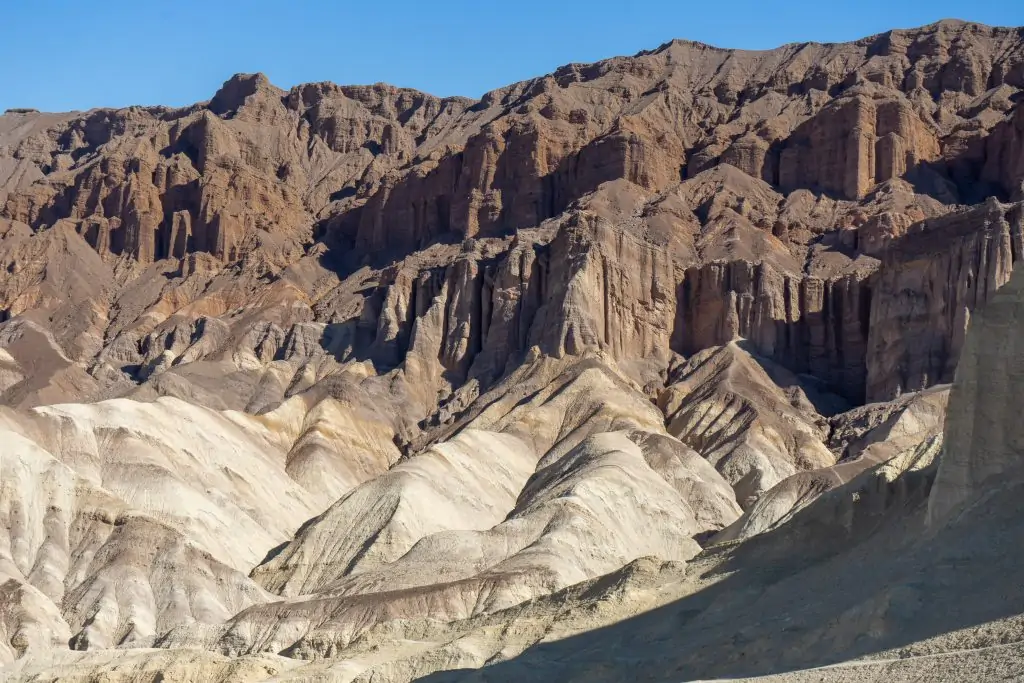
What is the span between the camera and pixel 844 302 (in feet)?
420

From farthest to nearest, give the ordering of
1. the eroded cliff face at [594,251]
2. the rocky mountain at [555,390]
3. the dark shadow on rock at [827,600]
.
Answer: the eroded cliff face at [594,251] < the rocky mountain at [555,390] < the dark shadow on rock at [827,600]

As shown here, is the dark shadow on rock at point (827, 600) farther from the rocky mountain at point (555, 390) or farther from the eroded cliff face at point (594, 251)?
the eroded cliff face at point (594, 251)

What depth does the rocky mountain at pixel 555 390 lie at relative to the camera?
164 ft

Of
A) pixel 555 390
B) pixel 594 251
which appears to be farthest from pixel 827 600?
pixel 594 251

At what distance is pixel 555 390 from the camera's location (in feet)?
398

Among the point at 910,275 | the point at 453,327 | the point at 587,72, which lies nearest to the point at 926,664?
the point at 910,275

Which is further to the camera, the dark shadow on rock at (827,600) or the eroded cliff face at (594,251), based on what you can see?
the eroded cliff face at (594,251)

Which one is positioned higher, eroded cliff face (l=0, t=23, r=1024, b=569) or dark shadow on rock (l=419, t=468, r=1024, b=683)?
eroded cliff face (l=0, t=23, r=1024, b=569)

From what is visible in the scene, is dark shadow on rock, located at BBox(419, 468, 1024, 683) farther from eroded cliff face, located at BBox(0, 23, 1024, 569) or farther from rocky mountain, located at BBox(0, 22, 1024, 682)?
eroded cliff face, located at BBox(0, 23, 1024, 569)

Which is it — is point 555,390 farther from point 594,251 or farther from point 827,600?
point 827,600

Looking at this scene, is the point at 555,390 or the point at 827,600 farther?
the point at 555,390

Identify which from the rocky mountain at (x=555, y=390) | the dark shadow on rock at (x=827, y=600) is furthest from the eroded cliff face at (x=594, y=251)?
the dark shadow on rock at (x=827, y=600)

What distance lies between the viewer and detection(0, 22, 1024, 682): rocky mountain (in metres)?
49.9

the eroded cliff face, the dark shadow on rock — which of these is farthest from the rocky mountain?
the eroded cliff face
